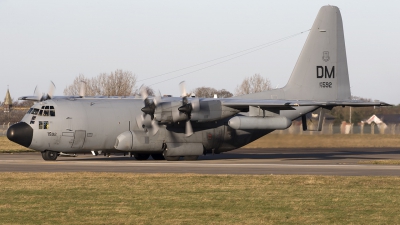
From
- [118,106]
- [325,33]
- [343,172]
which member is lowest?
[343,172]

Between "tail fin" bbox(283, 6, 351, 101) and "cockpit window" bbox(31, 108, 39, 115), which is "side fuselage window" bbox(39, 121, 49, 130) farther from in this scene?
"tail fin" bbox(283, 6, 351, 101)

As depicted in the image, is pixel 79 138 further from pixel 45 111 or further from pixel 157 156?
pixel 157 156

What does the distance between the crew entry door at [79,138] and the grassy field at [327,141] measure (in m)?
14.8

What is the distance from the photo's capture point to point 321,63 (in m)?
37.2

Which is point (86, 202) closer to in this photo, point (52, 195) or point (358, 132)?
point (52, 195)

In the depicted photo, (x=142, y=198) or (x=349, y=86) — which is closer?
(x=142, y=198)

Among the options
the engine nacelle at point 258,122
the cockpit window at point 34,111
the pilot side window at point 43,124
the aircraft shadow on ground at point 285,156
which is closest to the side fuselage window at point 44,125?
the pilot side window at point 43,124

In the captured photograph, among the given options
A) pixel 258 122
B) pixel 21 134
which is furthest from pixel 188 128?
pixel 21 134

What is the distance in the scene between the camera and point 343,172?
2503cm

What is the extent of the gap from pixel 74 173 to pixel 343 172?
1079 centimetres

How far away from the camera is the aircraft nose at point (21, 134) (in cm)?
2970

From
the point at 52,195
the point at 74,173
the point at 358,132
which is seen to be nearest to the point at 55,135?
the point at 74,173

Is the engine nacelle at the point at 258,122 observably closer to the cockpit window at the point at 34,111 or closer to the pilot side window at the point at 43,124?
the pilot side window at the point at 43,124

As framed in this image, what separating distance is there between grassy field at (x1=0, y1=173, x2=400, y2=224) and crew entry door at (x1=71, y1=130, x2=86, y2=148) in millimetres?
7315
